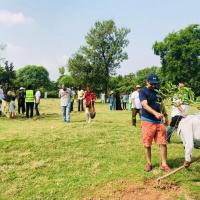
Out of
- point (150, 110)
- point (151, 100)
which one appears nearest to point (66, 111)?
point (151, 100)

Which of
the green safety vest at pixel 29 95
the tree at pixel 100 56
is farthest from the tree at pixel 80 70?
the green safety vest at pixel 29 95

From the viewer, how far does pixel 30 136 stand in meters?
14.4

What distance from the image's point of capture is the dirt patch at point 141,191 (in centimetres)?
851

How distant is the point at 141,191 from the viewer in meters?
8.75

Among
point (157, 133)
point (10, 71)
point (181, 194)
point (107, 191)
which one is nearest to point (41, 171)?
point (107, 191)

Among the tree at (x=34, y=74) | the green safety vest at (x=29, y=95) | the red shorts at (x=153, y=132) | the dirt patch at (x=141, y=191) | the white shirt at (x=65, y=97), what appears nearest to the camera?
the dirt patch at (x=141, y=191)

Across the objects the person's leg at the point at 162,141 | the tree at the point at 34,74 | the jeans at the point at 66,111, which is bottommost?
the person's leg at the point at 162,141

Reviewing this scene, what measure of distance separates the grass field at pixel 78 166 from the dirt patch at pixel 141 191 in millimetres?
23

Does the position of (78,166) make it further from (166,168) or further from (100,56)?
(100,56)

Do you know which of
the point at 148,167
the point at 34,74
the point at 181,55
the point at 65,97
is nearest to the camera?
the point at 148,167

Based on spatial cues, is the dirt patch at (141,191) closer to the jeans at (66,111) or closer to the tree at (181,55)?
the jeans at (66,111)

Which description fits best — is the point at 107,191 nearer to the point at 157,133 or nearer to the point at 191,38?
the point at 157,133

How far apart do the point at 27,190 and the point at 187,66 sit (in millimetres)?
57525

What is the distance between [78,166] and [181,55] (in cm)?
5686
